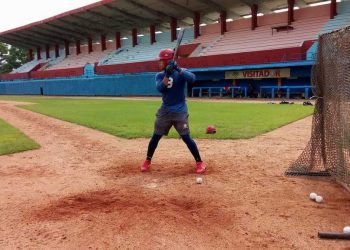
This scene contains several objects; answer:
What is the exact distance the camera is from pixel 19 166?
6859 millimetres

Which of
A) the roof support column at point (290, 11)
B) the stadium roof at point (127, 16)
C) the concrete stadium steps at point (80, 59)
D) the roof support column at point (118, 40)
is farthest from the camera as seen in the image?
the concrete stadium steps at point (80, 59)

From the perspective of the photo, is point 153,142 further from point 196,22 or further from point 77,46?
point 77,46

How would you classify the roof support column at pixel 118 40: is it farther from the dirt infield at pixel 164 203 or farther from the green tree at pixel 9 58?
the dirt infield at pixel 164 203

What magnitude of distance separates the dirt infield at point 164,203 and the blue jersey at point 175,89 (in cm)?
107

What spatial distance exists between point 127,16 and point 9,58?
1926 inches

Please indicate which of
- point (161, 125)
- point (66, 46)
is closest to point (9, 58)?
point (66, 46)

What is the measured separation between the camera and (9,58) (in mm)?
80625

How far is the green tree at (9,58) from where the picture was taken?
264 ft

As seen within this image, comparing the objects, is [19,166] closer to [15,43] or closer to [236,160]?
[236,160]

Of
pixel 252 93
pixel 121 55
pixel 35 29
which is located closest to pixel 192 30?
pixel 121 55

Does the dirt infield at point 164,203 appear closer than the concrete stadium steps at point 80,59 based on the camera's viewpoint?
Yes

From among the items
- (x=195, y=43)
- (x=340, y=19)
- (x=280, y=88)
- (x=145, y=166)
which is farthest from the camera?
(x=195, y=43)

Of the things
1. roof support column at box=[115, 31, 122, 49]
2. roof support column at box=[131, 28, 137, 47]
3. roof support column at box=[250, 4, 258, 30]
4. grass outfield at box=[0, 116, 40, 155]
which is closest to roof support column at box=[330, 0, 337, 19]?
roof support column at box=[250, 4, 258, 30]

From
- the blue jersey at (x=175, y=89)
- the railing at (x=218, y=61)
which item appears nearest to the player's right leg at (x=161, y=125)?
the blue jersey at (x=175, y=89)
